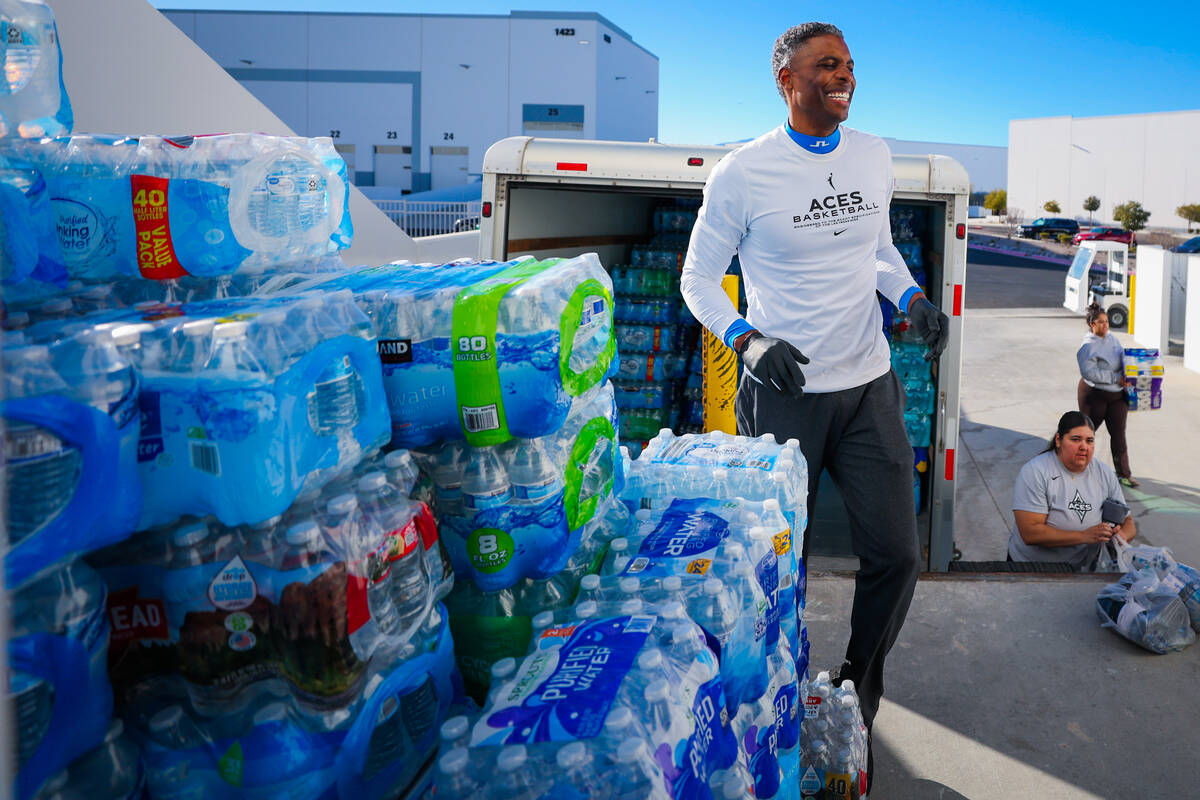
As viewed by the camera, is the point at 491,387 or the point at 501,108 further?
the point at 501,108

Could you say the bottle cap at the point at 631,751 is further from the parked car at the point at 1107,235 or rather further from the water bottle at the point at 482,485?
the parked car at the point at 1107,235

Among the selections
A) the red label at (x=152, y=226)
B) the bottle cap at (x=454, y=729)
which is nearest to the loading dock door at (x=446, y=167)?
the red label at (x=152, y=226)

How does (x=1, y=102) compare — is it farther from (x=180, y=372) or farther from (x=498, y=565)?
(x=498, y=565)

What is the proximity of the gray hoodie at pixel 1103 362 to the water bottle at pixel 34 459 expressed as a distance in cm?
970

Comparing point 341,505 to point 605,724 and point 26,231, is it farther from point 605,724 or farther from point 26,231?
point 26,231

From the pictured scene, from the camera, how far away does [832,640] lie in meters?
4.53

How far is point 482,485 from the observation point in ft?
7.14

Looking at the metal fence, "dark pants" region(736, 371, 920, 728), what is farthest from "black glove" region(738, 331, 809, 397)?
the metal fence

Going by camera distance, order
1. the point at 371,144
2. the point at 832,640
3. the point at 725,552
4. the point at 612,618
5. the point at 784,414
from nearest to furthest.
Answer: the point at 612,618 < the point at 725,552 < the point at 784,414 < the point at 832,640 < the point at 371,144

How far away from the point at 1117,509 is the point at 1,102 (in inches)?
253

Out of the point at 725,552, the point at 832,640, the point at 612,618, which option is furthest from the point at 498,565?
the point at 832,640

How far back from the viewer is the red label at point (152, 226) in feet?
7.39

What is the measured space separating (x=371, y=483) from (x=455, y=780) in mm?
572

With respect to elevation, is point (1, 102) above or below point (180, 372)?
above
